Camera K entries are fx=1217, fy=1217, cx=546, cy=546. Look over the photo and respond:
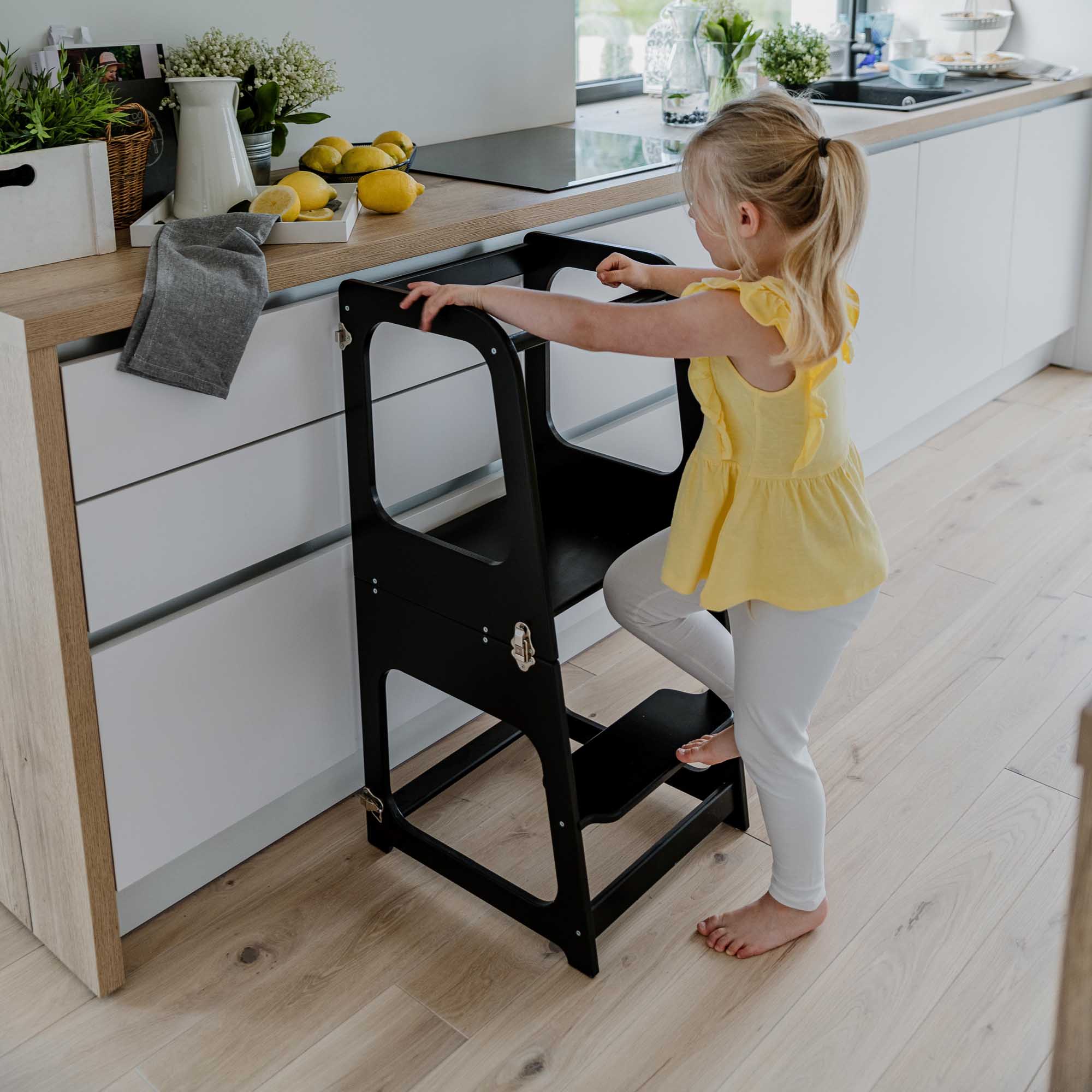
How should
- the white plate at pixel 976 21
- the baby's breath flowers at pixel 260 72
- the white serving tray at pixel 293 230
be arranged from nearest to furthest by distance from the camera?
the white serving tray at pixel 293 230 < the baby's breath flowers at pixel 260 72 < the white plate at pixel 976 21

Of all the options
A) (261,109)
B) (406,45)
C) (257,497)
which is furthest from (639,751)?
(406,45)

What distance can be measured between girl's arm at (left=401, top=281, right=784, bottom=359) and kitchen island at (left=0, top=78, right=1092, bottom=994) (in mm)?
240

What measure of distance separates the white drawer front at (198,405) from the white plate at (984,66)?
2.35m

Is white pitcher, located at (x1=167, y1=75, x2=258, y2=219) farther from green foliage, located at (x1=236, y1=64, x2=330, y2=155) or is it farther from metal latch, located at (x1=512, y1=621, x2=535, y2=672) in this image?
metal latch, located at (x1=512, y1=621, x2=535, y2=672)

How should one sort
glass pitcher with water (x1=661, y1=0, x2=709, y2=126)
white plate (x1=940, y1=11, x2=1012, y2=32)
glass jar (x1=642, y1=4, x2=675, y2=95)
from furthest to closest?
white plate (x1=940, y1=11, x2=1012, y2=32)
glass jar (x1=642, y1=4, x2=675, y2=95)
glass pitcher with water (x1=661, y1=0, x2=709, y2=126)

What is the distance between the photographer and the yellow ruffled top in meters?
1.36

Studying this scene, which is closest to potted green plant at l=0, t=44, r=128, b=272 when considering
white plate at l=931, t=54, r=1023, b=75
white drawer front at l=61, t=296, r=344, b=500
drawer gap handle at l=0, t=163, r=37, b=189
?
drawer gap handle at l=0, t=163, r=37, b=189

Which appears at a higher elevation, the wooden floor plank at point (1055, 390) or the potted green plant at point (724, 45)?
the potted green plant at point (724, 45)

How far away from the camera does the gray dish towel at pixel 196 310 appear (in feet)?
4.27

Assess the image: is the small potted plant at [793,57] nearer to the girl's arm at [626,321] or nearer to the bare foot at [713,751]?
the girl's arm at [626,321]

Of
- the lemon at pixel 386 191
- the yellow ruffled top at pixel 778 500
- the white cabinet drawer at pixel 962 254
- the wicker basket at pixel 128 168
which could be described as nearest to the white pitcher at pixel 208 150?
the wicker basket at pixel 128 168

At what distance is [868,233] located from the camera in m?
2.55

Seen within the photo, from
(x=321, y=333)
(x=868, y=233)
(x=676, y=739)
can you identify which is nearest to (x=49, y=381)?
(x=321, y=333)

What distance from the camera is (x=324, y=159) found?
1759 mm
